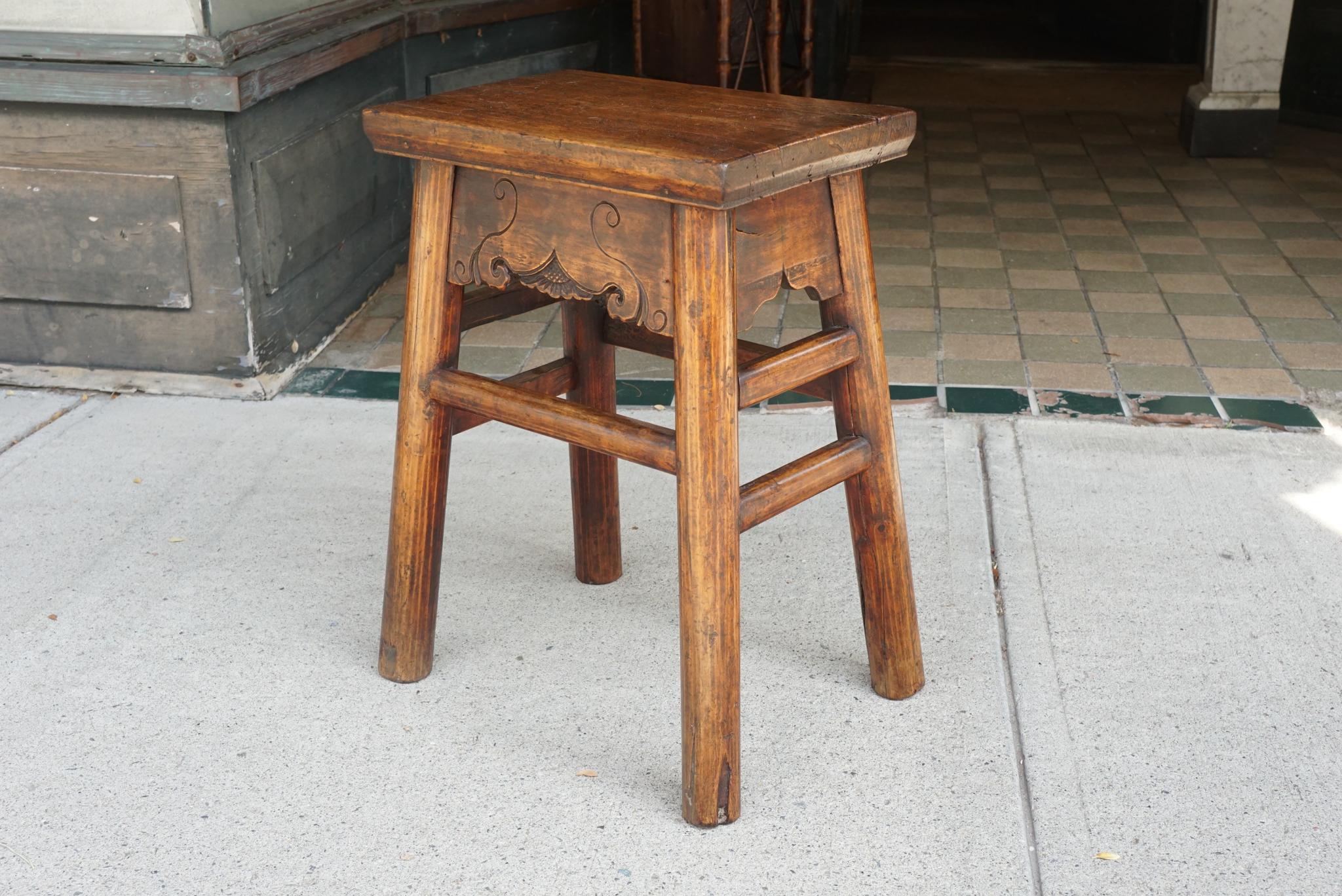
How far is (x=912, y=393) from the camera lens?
287 centimetres

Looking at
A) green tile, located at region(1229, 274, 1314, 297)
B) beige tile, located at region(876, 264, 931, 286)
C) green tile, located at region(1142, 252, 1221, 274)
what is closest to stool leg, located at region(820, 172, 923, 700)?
beige tile, located at region(876, 264, 931, 286)

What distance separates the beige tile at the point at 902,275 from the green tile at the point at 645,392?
3.24 ft

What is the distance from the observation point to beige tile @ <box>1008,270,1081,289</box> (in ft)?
11.8

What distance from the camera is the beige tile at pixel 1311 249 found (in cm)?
383

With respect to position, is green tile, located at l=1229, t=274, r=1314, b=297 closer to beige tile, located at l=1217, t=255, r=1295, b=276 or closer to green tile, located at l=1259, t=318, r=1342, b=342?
beige tile, located at l=1217, t=255, r=1295, b=276

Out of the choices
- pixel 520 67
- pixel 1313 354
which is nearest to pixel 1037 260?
pixel 1313 354

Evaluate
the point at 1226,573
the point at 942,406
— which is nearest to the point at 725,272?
the point at 1226,573

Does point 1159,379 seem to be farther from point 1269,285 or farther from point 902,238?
point 902,238

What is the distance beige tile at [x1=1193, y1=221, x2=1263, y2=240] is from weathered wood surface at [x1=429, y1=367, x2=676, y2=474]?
3085 millimetres

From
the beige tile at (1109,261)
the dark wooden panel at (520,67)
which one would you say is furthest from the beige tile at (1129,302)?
the dark wooden panel at (520,67)

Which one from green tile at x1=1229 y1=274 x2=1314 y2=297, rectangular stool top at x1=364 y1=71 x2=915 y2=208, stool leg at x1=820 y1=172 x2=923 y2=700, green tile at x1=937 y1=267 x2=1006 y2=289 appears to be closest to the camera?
rectangular stool top at x1=364 y1=71 x2=915 y2=208

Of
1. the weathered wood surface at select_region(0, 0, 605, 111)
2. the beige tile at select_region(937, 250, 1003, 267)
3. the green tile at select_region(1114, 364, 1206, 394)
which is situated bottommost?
the green tile at select_region(1114, 364, 1206, 394)

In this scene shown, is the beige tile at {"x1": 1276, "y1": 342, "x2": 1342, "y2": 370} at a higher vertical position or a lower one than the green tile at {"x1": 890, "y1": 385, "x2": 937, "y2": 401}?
higher

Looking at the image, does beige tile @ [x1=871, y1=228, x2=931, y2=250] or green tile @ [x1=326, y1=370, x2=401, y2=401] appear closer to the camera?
green tile @ [x1=326, y1=370, x2=401, y2=401]
